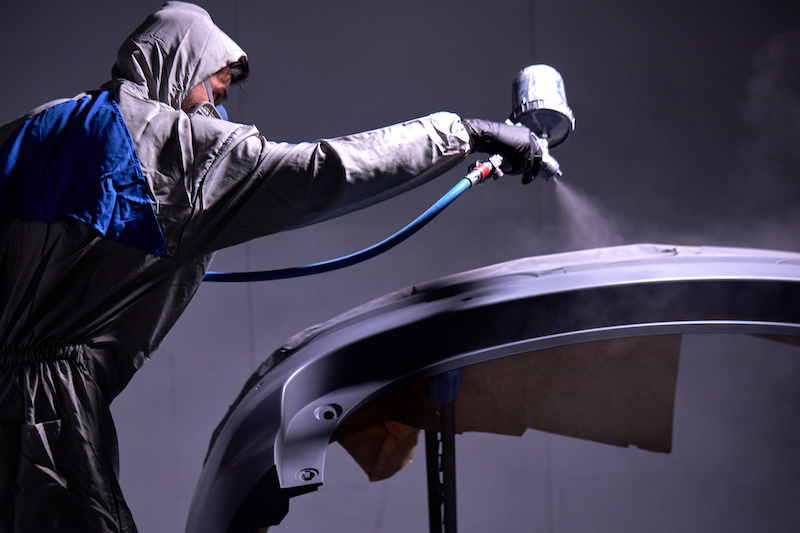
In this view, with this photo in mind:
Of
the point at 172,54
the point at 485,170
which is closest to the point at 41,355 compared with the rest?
the point at 172,54

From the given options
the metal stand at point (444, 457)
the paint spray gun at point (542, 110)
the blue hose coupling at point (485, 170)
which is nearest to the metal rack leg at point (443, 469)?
the metal stand at point (444, 457)

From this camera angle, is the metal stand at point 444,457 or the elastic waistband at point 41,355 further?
the elastic waistband at point 41,355

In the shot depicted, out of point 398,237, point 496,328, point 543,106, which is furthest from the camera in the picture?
point 543,106

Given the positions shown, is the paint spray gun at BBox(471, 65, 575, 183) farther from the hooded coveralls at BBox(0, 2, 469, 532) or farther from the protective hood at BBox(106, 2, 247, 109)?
the protective hood at BBox(106, 2, 247, 109)

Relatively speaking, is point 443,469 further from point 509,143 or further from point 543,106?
point 543,106

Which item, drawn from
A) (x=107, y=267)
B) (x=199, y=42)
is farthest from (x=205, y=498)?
(x=199, y=42)

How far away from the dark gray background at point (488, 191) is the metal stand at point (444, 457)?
66.8 inches

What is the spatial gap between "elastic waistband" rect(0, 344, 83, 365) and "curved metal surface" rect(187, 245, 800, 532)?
1.20 feet

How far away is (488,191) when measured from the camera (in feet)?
10.1

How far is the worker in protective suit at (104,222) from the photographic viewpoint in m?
1.12

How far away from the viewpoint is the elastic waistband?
3.96 ft

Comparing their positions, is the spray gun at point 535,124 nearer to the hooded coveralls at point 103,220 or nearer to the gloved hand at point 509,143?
the gloved hand at point 509,143

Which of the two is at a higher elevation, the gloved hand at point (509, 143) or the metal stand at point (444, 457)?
the gloved hand at point (509, 143)

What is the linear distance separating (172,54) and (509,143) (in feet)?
2.33
